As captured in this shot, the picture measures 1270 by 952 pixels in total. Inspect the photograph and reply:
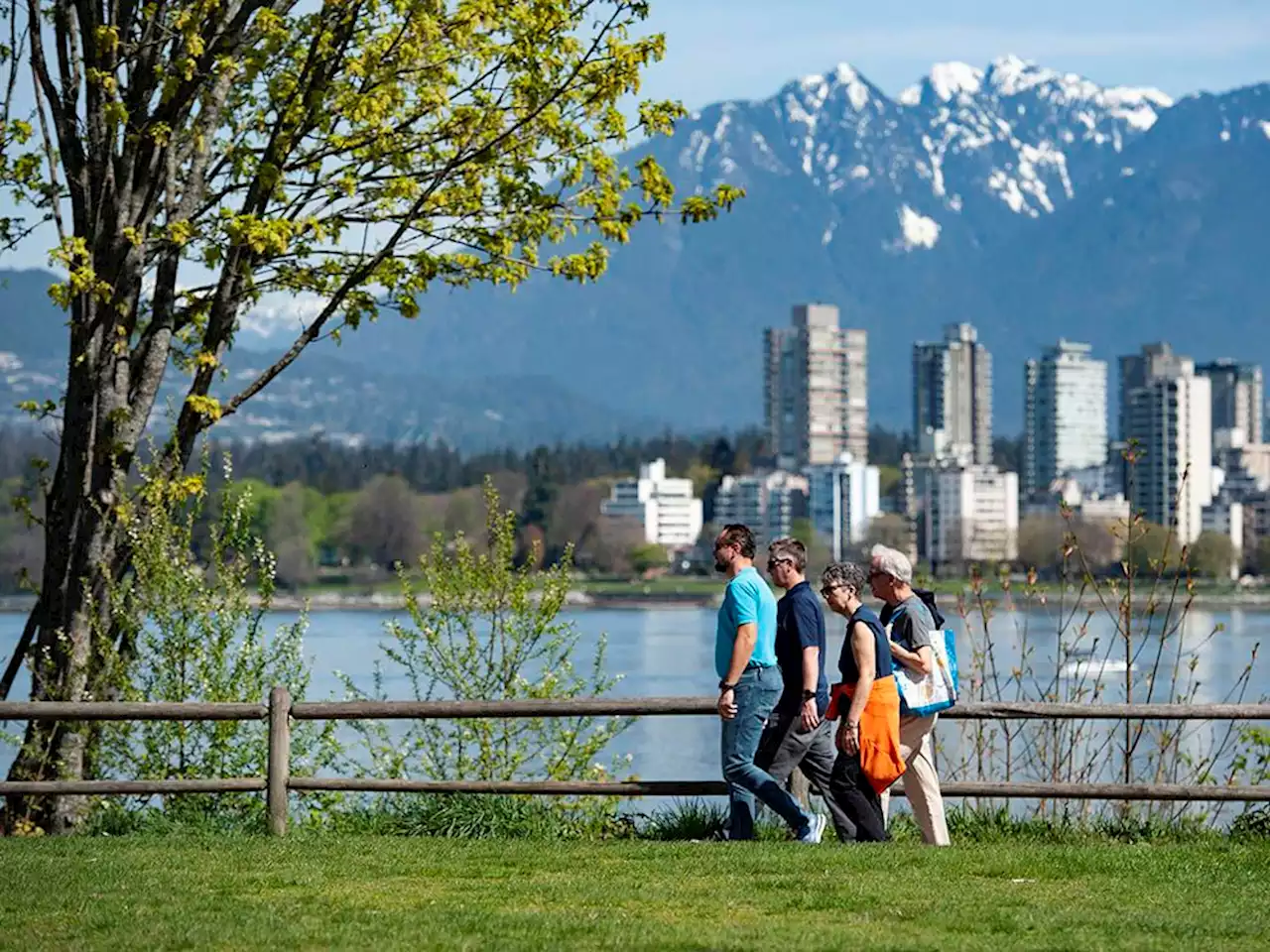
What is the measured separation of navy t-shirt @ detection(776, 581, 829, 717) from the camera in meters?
10.4

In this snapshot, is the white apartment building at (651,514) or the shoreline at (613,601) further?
the white apartment building at (651,514)

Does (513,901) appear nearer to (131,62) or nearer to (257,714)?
(257,714)

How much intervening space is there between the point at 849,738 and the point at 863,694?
12.1 inches

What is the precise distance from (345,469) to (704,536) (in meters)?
34.4

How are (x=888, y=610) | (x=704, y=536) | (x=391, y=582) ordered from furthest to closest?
(x=704, y=536) → (x=391, y=582) → (x=888, y=610)

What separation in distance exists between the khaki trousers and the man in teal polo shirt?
540 millimetres

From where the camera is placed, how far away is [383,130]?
13.9 m

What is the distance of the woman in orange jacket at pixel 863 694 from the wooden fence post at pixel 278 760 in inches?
126

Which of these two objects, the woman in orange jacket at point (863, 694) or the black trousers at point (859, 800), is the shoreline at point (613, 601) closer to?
the black trousers at point (859, 800)

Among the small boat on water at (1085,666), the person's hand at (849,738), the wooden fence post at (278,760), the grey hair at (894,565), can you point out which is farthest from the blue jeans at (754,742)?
the small boat on water at (1085,666)

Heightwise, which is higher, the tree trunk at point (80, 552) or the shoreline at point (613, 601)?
the tree trunk at point (80, 552)

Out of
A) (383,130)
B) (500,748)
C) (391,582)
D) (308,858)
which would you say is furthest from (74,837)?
(391,582)

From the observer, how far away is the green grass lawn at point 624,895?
809 centimetres

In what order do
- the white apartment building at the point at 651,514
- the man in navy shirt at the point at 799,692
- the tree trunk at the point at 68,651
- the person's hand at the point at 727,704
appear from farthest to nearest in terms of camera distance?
the white apartment building at the point at 651,514, the tree trunk at the point at 68,651, the person's hand at the point at 727,704, the man in navy shirt at the point at 799,692
